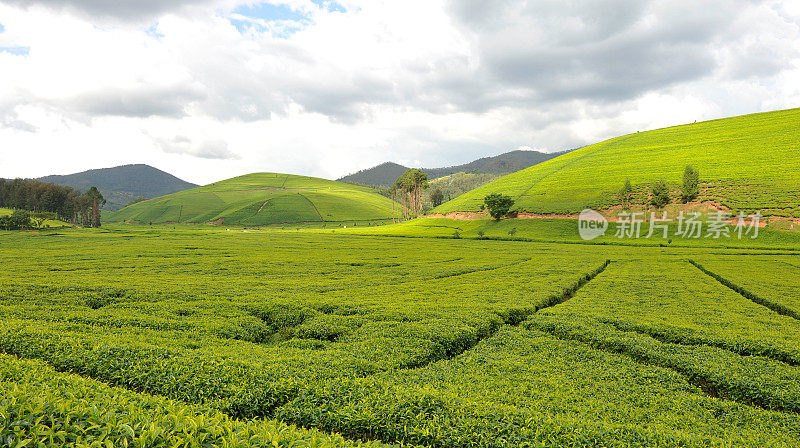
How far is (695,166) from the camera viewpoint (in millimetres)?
114500

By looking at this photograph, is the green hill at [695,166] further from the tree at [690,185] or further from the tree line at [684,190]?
the tree line at [684,190]

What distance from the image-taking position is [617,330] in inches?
862

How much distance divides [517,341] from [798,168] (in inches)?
5188

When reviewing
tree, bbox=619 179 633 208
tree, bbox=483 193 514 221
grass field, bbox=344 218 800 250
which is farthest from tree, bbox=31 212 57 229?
tree, bbox=619 179 633 208

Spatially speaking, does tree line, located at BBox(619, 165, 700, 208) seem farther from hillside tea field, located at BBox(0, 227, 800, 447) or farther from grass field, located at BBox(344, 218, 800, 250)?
hillside tea field, located at BBox(0, 227, 800, 447)

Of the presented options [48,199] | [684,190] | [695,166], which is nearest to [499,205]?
[684,190]

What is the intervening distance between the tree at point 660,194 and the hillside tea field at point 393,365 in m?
69.9

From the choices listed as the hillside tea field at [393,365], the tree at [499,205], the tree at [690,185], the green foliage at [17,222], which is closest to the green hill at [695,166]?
the tree at [499,205]

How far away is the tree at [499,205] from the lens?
117000 millimetres

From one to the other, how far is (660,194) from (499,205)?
4391cm

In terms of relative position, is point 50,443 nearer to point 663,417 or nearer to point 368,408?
point 368,408

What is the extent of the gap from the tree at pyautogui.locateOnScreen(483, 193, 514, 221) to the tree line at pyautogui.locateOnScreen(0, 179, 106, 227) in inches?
6468

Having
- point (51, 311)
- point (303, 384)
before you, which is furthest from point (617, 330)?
point (51, 311)

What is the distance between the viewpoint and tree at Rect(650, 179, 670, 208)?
94.5m
